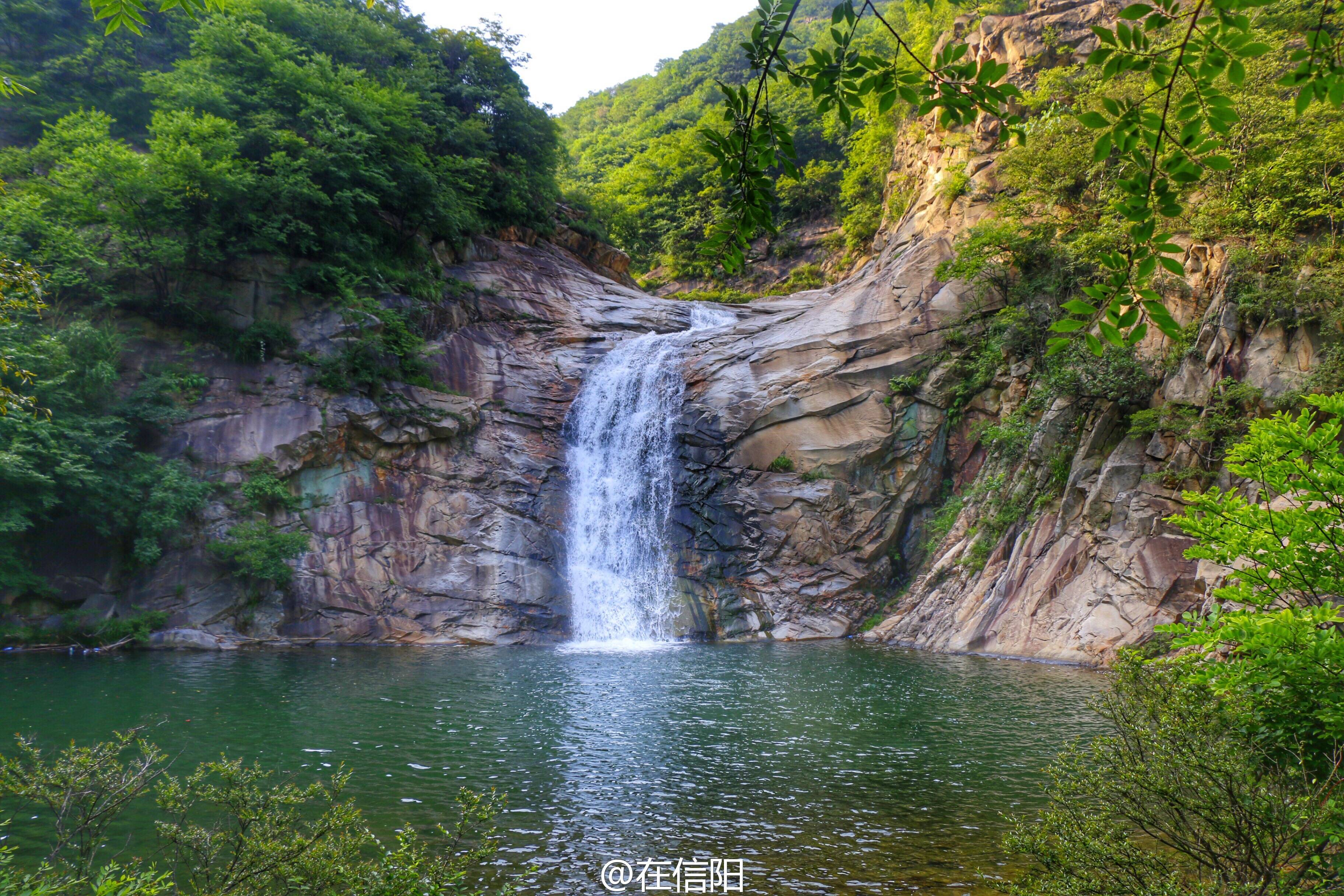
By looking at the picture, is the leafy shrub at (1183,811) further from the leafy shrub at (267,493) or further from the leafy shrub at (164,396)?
the leafy shrub at (164,396)

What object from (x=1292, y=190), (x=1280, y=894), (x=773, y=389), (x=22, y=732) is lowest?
(x=22, y=732)

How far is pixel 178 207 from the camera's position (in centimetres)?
1916

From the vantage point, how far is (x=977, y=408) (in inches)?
861

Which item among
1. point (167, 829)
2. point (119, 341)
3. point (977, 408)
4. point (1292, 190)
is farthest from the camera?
point (977, 408)

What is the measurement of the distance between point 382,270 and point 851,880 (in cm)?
2357

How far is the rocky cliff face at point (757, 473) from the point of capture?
53.5 ft

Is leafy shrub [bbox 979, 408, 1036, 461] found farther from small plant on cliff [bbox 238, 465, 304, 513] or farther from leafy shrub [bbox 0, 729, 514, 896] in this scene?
small plant on cliff [bbox 238, 465, 304, 513]

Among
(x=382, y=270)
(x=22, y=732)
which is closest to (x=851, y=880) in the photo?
(x=22, y=732)

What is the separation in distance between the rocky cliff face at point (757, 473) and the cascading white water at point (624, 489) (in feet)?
1.94

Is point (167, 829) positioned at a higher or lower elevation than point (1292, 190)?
lower

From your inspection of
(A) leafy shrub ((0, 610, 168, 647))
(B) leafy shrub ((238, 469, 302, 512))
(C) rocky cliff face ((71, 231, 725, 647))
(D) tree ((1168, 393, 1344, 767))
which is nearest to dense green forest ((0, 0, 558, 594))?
(C) rocky cliff face ((71, 231, 725, 647))

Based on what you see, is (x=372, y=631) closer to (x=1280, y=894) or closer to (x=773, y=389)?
(x=773, y=389)

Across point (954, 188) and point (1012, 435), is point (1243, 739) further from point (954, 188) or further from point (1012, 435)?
point (954, 188)

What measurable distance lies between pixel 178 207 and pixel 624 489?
48.8 feet
